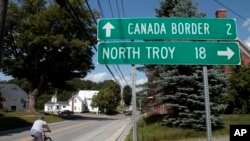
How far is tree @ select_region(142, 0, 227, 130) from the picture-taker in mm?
20531

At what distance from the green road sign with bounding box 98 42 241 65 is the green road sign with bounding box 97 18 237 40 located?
171 millimetres

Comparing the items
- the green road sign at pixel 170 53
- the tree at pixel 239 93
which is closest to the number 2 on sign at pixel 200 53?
the green road sign at pixel 170 53

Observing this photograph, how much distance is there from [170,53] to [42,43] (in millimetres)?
43299

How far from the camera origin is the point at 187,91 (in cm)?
2088

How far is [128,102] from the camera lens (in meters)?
149

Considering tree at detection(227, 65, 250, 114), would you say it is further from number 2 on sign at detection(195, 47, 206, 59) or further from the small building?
the small building

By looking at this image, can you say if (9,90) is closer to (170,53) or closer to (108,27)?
(108,27)

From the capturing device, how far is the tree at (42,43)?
48594 millimetres

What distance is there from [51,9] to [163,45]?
44427 millimetres

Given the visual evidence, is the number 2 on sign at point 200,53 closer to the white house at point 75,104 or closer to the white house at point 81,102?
the white house at point 81,102

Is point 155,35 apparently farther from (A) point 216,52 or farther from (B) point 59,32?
(B) point 59,32

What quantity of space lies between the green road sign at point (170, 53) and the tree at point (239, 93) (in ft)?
77.0

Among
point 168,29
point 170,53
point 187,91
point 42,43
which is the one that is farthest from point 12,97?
point 170,53

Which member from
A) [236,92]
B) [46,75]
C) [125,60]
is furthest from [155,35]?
[46,75]
